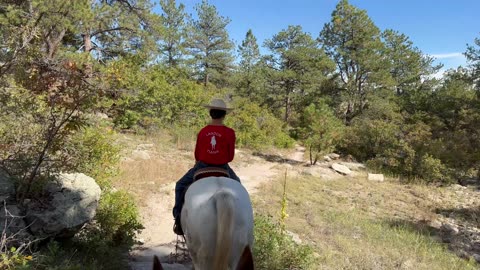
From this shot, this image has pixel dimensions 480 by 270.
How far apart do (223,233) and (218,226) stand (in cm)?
7

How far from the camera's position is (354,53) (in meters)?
23.7

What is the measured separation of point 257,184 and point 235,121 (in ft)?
26.6

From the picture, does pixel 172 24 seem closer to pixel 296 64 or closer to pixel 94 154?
pixel 296 64

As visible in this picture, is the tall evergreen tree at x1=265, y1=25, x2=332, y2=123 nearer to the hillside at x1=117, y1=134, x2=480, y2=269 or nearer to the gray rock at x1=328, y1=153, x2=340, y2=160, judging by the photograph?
the gray rock at x1=328, y1=153, x2=340, y2=160

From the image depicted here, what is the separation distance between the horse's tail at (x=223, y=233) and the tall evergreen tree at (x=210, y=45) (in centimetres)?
2809

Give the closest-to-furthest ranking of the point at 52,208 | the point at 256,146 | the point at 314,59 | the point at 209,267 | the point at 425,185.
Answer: the point at 209,267 < the point at 52,208 < the point at 425,185 < the point at 256,146 < the point at 314,59

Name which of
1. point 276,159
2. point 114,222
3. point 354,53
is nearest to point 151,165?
point 114,222

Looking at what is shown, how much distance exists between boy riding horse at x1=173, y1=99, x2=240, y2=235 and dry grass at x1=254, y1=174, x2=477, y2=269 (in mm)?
2518

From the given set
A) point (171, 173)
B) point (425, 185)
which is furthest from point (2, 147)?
point (425, 185)

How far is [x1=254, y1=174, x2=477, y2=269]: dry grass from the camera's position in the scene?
17.5 feet

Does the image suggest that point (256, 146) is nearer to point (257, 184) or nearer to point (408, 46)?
point (257, 184)

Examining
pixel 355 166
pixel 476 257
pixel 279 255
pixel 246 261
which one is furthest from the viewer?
pixel 355 166

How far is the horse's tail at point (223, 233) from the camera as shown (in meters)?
2.58

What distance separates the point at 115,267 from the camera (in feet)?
13.5
